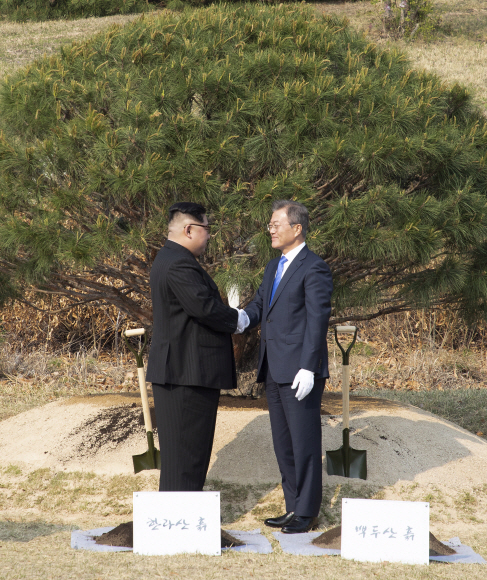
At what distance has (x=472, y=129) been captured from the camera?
360cm

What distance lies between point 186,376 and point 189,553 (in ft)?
2.43

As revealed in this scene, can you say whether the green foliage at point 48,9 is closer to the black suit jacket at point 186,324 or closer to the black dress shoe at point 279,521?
the black suit jacket at point 186,324

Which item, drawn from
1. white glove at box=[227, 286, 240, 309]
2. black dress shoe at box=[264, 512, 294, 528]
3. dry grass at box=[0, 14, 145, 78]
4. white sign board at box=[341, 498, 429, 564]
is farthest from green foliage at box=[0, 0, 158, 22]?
white sign board at box=[341, 498, 429, 564]

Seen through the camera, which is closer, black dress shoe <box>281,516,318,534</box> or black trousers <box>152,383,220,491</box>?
black trousers <box>152,383,220,491</box>

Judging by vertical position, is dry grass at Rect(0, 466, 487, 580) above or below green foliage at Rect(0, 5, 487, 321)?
below

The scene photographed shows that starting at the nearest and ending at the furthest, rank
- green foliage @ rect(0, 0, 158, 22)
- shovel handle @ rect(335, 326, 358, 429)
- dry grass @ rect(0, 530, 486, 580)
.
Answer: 1. dry grass @ rect(0, 530, 486, 580)
2. shovel handle @ rect(335, 326, 358, 429)
3. green foliage @ rect(0, 0, 158, 22)

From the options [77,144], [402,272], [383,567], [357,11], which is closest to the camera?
[383,567]

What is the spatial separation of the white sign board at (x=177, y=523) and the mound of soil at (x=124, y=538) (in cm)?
14

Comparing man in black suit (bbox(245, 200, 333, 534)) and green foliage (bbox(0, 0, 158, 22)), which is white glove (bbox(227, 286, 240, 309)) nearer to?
man in black suit (bbox(245, 200, 333, 534))

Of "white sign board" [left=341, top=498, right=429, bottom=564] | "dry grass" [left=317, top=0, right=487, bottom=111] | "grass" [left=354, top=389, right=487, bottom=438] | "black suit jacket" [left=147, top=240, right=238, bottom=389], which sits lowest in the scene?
"grass" [left=354, top=389, right=487, bottom=438]

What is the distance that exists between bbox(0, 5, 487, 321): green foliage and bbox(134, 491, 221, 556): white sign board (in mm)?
1141

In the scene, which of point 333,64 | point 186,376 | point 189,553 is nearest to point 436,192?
point 333,64

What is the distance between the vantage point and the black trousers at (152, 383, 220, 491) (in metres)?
2.78

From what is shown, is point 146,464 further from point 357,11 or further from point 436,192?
point 357,11
